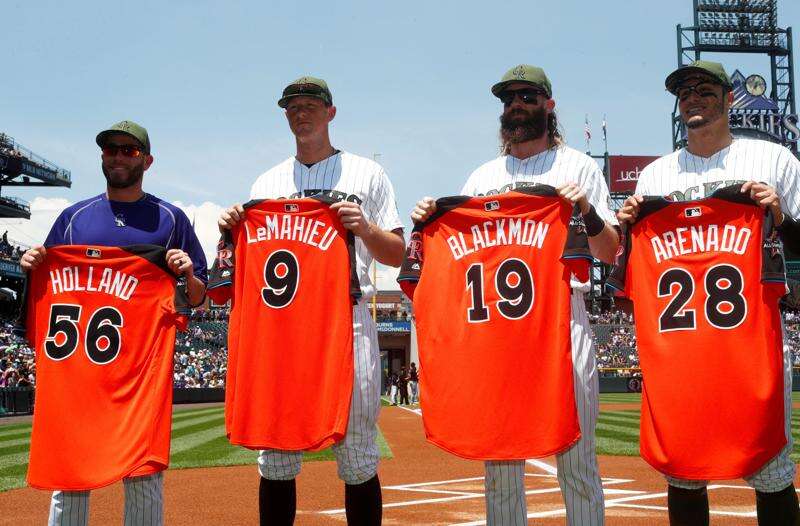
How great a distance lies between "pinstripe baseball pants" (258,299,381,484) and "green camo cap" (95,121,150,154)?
154 centimetres

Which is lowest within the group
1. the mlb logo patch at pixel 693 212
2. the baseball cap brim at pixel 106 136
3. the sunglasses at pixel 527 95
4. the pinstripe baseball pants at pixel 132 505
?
the pinstripe baseball pants at pixel 132 505

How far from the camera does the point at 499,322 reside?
3.52 metres

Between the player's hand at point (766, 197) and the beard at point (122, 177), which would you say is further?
the beard at point (122, 177)

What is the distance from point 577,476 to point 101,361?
2.42m

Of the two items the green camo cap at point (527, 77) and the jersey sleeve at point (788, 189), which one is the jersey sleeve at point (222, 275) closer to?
the green camo cap at point (527, 77)

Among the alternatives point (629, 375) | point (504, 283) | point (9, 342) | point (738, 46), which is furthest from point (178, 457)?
point (738, 46)

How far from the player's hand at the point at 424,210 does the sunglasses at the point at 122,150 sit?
5.11 feet

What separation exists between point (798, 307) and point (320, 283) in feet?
7.82

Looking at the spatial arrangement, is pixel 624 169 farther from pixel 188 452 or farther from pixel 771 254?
pixel 771 254

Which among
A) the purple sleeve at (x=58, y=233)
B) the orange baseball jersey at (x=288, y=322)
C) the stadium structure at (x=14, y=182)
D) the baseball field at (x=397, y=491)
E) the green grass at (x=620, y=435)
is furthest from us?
the stadium structure at (x=14, y=182)

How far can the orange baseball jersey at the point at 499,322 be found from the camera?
340 cm

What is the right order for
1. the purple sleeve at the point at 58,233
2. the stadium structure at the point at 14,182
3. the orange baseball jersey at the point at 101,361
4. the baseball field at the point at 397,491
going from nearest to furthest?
the orange baseball jersey at the point at 101,361, the purple sleeve at the point at 58,233, the baseball field at the point at 397,491, the stadium structure at the point at 14,182

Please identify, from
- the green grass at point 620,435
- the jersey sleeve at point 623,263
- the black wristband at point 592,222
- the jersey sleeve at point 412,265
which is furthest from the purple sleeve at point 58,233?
the green grass at point 620,435

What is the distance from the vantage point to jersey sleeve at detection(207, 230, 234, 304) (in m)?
3.89
